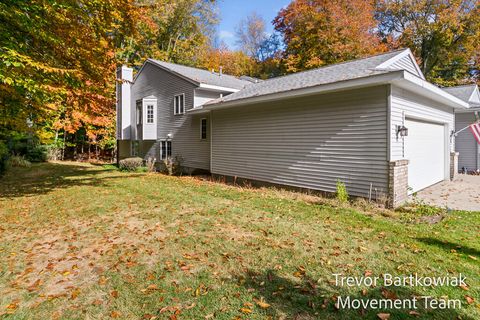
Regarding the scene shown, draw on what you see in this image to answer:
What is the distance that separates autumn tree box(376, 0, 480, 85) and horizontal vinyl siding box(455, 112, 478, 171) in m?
11.0

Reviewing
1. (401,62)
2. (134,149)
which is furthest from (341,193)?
(134,149)

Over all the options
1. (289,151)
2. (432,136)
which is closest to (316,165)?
(289,151)

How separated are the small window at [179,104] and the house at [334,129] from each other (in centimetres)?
11

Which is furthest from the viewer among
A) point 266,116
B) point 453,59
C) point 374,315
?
point 453,59

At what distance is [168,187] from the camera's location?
10117 mm

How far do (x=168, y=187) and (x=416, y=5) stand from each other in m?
24.3

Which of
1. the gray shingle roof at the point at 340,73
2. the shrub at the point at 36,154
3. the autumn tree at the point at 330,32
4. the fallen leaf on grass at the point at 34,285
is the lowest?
the fallen leaf on grass at the point at 34,285

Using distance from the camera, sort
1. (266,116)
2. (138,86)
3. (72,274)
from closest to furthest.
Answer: (72,274)
(266,116)
(138,86)

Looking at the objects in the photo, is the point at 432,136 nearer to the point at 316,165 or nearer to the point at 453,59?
the point at 316,165

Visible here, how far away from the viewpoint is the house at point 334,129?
6938 mm

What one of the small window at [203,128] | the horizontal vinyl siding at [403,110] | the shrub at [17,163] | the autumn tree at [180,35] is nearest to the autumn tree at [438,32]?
the horizontal vinyl siding at [403,110]

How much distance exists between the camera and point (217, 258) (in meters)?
4.06

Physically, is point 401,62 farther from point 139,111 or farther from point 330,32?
point 139,111

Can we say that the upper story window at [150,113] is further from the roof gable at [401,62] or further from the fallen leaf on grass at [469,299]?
the fallen leaf on grass at [469,299]
